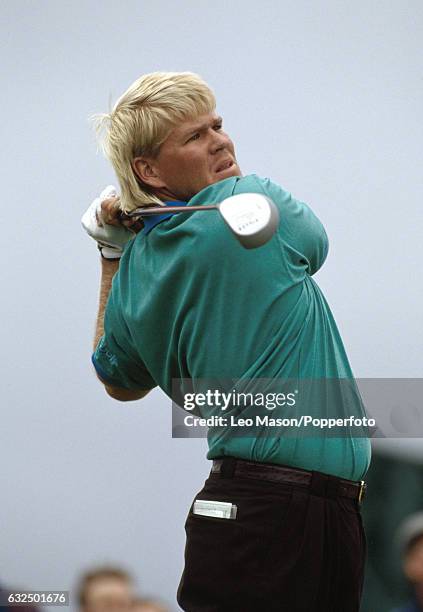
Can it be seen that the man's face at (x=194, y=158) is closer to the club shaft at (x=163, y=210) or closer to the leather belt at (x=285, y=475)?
the club shaft at (x=163, y=210)

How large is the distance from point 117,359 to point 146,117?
517 mm

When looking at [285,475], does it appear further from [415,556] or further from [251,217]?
[415,556]

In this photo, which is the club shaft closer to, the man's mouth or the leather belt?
the man's mouth

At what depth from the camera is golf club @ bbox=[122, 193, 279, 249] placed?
7.70ft

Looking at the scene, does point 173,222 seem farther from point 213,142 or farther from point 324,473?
point 324,473

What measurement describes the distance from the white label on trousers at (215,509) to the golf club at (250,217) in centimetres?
50

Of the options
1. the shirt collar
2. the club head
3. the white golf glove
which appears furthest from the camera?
the white golf glove

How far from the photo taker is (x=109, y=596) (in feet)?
8.70

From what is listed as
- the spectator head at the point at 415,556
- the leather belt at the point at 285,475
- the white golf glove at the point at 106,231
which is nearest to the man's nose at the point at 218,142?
the white golf glove at the point at 106,231

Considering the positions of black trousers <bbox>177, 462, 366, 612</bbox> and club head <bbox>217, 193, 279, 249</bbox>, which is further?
black trousers <bbox>177, 462, 366, 612</bbox>

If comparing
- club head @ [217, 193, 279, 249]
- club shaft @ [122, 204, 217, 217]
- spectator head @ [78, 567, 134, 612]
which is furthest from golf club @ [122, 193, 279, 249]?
spectator head @ [78, 567, 134, 612]

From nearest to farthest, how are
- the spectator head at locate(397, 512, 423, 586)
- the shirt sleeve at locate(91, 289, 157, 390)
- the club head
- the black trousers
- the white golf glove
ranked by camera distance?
the club head → the black trousers → the shirt sleeve at locate(91, 289, 157, 390) → the white golf glove → the spectator head at locate(397, 512, 423, 586)

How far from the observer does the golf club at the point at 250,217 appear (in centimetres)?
235

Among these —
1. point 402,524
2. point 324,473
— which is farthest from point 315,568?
point 402,524
